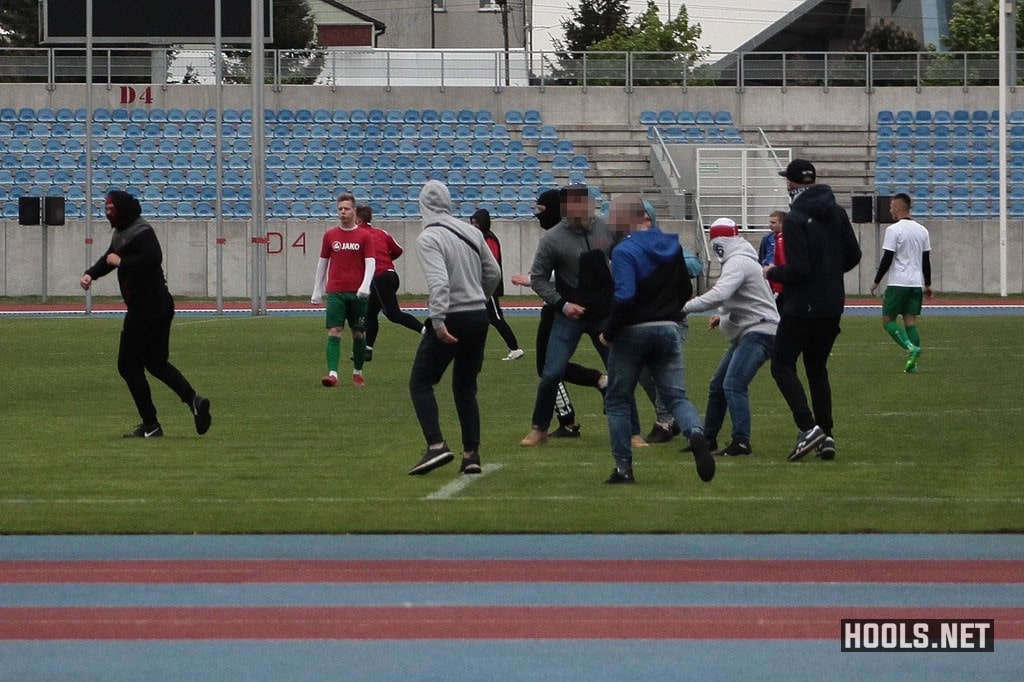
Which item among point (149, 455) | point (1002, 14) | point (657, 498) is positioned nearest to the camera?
point (657, 498)

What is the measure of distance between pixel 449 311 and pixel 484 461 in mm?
1785

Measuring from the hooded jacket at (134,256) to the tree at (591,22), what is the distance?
3328 inches

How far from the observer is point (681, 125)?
168 feet

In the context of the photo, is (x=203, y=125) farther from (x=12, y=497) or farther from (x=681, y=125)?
(x=12, y=497)

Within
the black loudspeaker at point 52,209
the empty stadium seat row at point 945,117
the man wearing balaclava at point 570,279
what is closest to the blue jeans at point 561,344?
the man wearing balaclava at point 570,279

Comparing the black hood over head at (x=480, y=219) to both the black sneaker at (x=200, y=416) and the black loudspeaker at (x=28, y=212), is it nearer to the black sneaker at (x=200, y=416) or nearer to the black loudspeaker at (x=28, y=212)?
the black sneaker at (x=200, y=416)

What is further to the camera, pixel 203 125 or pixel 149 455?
pixel 203 125

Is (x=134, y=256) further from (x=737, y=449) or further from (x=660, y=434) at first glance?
(x=737, y=449)

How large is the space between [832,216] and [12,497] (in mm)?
5649

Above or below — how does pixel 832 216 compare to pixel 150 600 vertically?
above

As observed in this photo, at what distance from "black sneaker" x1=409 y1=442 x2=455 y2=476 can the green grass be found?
4.1 inches

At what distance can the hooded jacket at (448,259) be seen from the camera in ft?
36.9

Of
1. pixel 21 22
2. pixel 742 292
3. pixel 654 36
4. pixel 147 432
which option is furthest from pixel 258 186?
pixel 21 22

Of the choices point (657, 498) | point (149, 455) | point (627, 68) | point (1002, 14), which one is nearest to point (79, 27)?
point (627, 68)
